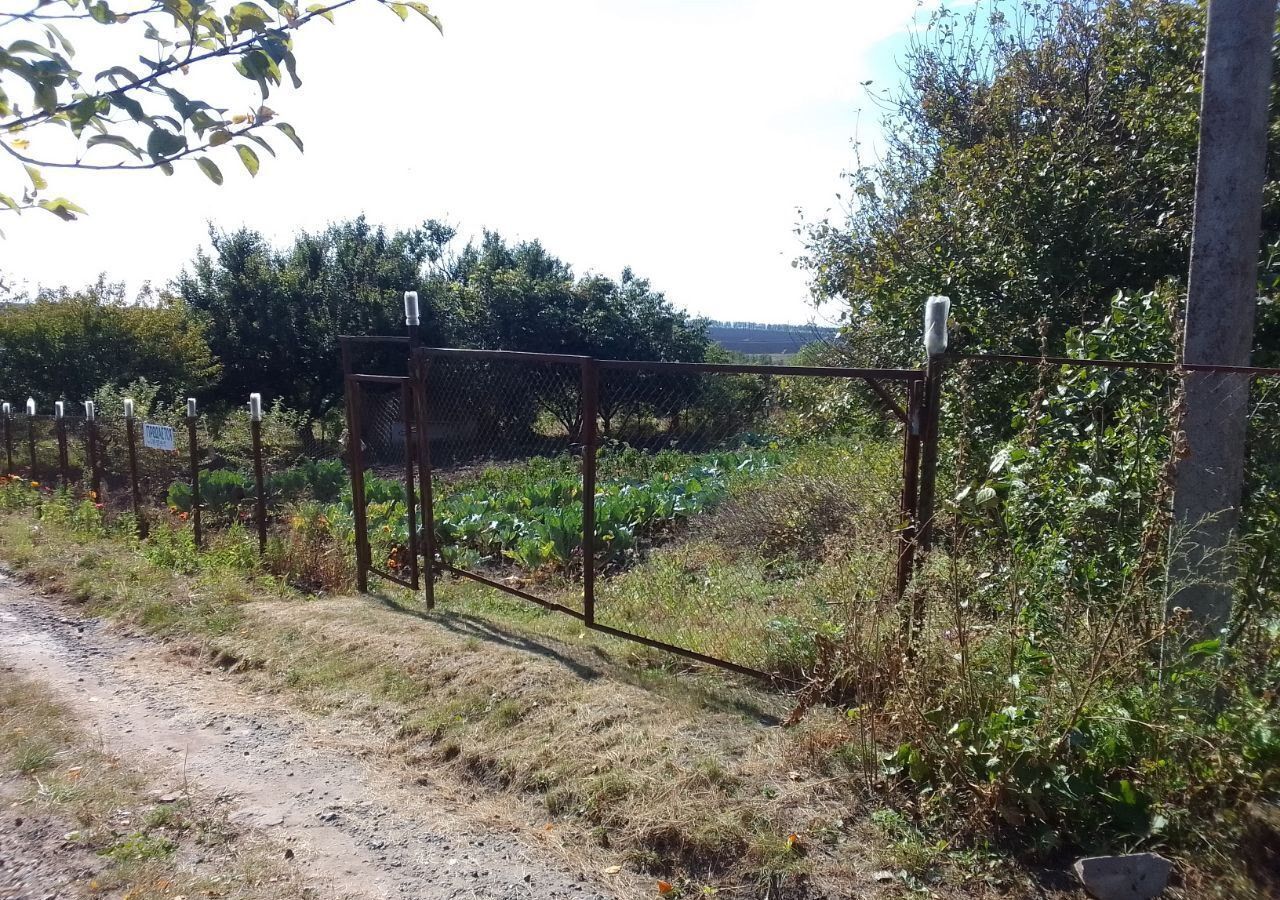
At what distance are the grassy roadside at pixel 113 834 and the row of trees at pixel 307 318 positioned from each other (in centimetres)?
1539

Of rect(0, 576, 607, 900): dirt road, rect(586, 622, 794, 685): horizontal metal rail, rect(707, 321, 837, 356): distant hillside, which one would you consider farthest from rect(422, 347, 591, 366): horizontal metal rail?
rect(707, 321, 837, 356): distant hillside

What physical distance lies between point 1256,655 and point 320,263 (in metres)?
22.5

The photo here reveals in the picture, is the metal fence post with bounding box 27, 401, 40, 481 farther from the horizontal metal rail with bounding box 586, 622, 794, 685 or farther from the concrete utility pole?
the concrete utility pole

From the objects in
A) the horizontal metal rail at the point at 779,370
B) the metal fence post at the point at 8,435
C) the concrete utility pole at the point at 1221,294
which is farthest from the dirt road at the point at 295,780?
the metal fence post at the point at 8,435

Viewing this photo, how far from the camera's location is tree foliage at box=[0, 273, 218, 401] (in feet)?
58.7

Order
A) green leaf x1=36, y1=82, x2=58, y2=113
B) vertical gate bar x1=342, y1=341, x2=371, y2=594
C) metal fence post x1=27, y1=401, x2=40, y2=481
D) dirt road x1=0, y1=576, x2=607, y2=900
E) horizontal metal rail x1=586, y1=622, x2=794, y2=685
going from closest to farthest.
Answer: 1. green leaf x1=36, y1=82, x2=58, y2=113
2. dirt road x1=0, y1=576, x2=607, y2=900
3. horizontal metal rail x1=586, y1=622, x2=794, y2=685
4. vertical gate bar x1=342, y1=341, x2=371, y2=594
5. metal fence post x1=27, y1=401, x2=40, y2=481

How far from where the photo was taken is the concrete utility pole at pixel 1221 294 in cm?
335

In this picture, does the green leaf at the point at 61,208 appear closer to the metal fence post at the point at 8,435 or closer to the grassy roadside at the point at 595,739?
the grassy roadside at the point at 595,739

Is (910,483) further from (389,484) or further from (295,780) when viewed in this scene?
(389,484)

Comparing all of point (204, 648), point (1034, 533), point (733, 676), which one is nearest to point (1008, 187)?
point (1034, 533)

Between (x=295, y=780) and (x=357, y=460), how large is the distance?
3404 millimetres

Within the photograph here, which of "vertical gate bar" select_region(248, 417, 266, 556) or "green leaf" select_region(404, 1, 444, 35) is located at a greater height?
"green leaf" select_region(404, 1, 444, 35)

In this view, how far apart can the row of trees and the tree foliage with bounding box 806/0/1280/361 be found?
543 inches

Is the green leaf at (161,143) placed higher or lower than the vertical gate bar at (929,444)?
higher
